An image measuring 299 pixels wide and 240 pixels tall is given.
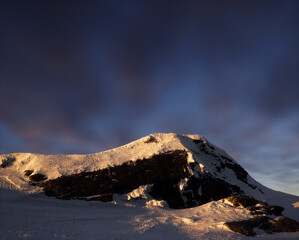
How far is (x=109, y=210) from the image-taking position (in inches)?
844

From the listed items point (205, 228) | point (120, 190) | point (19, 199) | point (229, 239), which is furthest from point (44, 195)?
point (229, 239)

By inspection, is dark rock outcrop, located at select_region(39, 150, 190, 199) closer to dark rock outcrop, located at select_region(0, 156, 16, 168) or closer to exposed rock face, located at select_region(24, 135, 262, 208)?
exposed rock face, located at select_region(24, 135, 262, 208)

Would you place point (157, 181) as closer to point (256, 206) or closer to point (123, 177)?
point (123, 177)

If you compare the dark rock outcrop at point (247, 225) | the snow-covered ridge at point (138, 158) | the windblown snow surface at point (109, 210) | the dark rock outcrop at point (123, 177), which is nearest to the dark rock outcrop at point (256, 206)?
the windblown snow surface at point (109, 210)

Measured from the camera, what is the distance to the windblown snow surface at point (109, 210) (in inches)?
493

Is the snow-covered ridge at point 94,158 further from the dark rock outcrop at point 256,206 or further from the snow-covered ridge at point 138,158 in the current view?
the dark rock outcrop at point 256,206

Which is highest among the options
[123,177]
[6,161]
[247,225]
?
[6,161]

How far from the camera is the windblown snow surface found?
12516mm

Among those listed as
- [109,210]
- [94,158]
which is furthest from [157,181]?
[94,158]

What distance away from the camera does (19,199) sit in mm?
24109

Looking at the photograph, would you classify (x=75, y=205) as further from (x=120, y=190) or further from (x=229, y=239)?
(x=229, y=239)

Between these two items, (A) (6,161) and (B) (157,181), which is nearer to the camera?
(B) (157,181)

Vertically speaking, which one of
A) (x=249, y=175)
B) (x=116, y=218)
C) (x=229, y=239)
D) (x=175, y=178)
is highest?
(x=249, y=175)

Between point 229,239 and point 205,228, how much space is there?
90.3 inches
